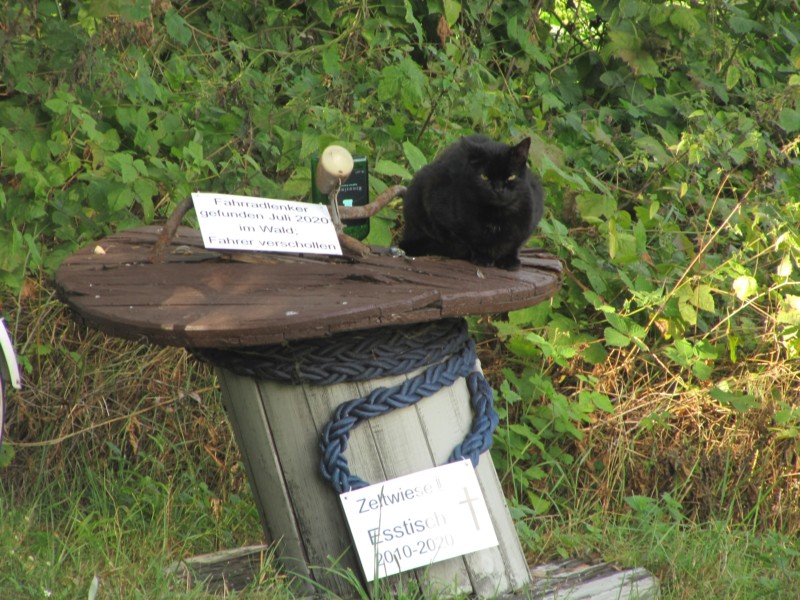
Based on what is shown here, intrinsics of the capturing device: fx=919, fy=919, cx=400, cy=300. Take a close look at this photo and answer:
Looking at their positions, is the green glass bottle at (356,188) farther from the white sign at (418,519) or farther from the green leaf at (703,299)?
the green leaf at (703,299)

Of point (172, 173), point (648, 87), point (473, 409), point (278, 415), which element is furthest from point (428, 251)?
point (648, 87)

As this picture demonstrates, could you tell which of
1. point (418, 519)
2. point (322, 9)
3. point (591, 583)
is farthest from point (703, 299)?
point (322, 9)

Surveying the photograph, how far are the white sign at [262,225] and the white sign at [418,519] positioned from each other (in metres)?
0.62

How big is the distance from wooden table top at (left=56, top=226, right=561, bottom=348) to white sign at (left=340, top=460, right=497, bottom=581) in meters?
0.40

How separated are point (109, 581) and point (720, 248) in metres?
3.16

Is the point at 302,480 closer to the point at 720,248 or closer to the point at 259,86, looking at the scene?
the point at 259,86

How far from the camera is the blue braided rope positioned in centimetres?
200

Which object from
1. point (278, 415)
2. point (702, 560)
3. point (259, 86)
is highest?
point (259, 86)

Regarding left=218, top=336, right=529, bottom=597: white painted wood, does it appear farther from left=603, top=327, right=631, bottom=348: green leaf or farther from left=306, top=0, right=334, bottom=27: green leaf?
left=306, top=0, right=334, bottom=27: green leaf

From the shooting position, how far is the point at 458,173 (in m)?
2.58

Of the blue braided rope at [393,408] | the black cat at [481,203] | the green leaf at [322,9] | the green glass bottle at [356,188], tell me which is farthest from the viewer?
the green leaf at [322,9]

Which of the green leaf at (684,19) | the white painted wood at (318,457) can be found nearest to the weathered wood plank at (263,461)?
the white painted wood at (318,457)

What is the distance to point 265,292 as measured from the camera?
1.99m

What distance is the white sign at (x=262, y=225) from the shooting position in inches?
85.9
